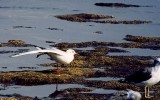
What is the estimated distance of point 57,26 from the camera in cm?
4341

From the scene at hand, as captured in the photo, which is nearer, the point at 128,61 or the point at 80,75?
the point at 80,75

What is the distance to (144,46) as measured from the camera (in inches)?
1330

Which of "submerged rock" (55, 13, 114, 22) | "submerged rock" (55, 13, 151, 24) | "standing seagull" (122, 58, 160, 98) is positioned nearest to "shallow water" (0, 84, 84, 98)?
"standing seagull" (122, 58, 160, 98)

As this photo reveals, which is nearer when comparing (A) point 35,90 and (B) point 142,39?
(A) point 35,90

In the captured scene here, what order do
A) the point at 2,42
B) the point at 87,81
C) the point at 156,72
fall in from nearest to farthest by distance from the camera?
1. the point at 156,72
2. the point at 87,81
3. the point at 2,42

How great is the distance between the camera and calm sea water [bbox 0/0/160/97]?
32.2 metres

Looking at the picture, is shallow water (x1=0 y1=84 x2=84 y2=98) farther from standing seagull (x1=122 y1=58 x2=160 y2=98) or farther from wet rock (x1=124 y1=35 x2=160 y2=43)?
wet rock (x1=124 y1=35 x2=160 y2=43)

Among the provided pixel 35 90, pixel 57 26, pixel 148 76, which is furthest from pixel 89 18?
pixel 148 76

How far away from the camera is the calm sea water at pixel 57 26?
32244 mm

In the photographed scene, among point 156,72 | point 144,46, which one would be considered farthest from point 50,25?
point 156,72

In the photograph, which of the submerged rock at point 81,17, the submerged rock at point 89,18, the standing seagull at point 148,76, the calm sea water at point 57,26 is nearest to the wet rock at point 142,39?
the calm sea water at point 57,26

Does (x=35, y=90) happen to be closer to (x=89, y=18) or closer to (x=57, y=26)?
(x=57, y=26)

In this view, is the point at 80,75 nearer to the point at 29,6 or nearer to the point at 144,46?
the point at 144,46

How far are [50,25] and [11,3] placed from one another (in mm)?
20861
